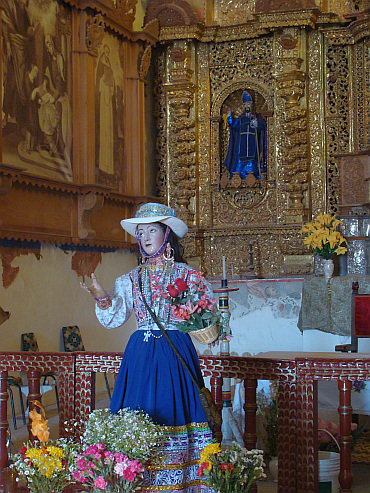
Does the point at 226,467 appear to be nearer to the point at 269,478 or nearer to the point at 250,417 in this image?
the point at 250,417

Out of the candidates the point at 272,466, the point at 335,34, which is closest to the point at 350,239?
the point at 335,34

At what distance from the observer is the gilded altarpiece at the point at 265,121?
9758mm

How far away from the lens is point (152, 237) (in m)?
3.65

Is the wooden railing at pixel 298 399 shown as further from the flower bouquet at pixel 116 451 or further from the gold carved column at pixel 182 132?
the gold carved column at pixel 182 132

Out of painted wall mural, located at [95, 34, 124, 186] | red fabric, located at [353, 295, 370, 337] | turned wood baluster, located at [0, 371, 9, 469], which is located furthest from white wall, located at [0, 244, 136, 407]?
red fabric, located at [353, 295, 370, 337]

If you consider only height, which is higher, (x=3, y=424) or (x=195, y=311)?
(x=195, y=311)

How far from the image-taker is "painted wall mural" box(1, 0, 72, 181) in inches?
281

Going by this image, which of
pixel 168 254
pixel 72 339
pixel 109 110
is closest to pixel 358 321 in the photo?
pixel 168 254

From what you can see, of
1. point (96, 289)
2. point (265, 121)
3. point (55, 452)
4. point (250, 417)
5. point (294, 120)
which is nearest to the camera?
point (55, 452)

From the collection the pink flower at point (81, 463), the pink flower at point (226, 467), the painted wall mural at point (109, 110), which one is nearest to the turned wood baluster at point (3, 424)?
the pink flower at point (81, 463)

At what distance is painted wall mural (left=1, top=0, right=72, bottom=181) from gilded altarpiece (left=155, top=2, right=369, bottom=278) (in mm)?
2450

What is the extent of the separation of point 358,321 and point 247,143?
4566 millimetres

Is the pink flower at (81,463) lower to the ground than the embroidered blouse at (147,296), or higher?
lower

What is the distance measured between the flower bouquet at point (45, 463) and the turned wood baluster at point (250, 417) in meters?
1.01
